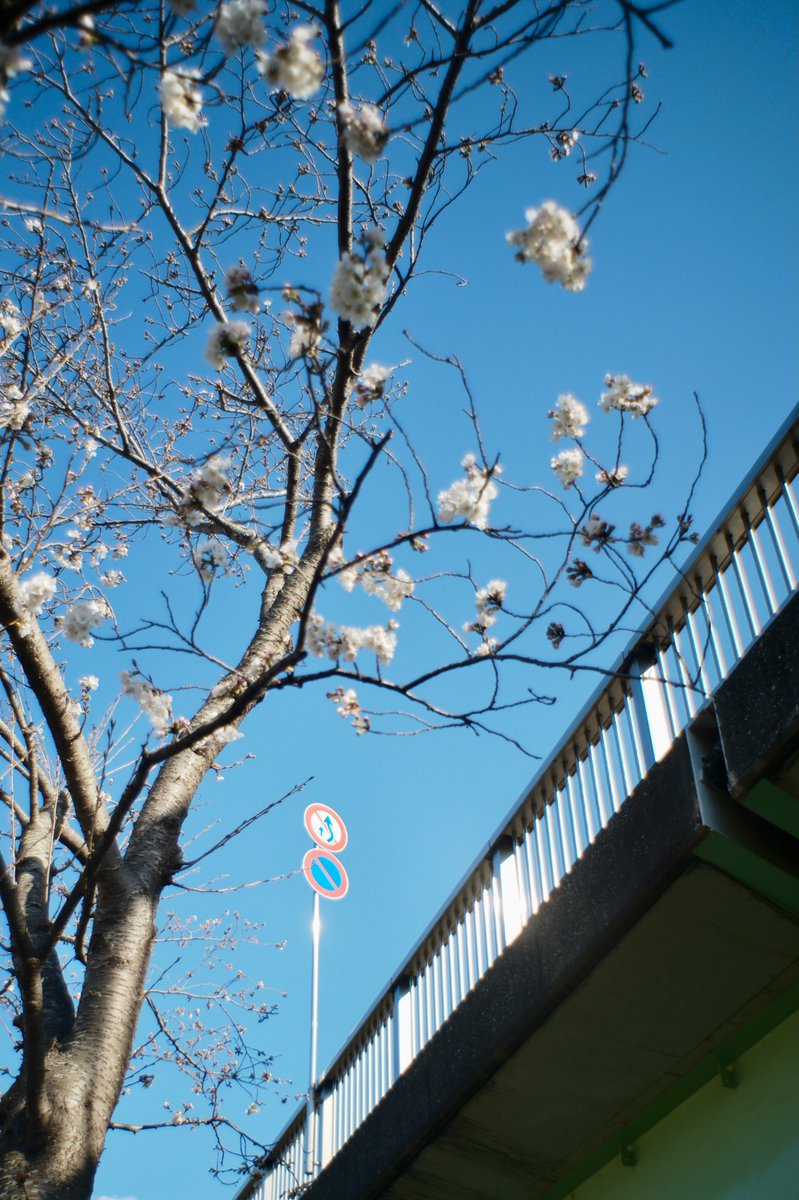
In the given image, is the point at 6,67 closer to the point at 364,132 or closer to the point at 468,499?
the point at 364,132

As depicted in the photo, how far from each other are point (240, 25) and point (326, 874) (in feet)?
21.0

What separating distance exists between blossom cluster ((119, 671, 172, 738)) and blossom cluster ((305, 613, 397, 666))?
1.94ft

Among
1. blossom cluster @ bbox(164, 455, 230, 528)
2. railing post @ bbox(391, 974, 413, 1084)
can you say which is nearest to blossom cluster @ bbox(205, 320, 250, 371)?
blossom cluster @ bbox(164, 455, 230, 528)

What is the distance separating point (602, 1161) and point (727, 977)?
160 cm

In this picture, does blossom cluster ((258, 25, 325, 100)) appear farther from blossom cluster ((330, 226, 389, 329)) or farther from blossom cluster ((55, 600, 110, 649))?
blossom cluster ((55, 600, 110, 649))

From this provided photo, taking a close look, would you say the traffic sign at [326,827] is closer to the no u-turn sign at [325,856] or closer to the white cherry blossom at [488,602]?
the no u-turn sign at [325,856]

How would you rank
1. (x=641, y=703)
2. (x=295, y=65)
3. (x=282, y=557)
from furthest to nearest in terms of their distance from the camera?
(x=641, y=703)
(x=282, y=557)
(x=295, y=65)

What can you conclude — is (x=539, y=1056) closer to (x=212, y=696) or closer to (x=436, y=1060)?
(x=436, y=1060)

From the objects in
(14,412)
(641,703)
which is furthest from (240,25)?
(641,703)

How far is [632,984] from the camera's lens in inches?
161

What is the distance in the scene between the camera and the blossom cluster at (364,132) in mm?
2787

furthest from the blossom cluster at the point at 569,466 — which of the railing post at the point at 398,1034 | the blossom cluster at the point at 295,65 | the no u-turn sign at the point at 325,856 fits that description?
the no u-turn sign at the point at 325,856

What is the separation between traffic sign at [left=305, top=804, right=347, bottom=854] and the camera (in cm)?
799

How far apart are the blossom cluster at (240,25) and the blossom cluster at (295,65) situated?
62 mm
